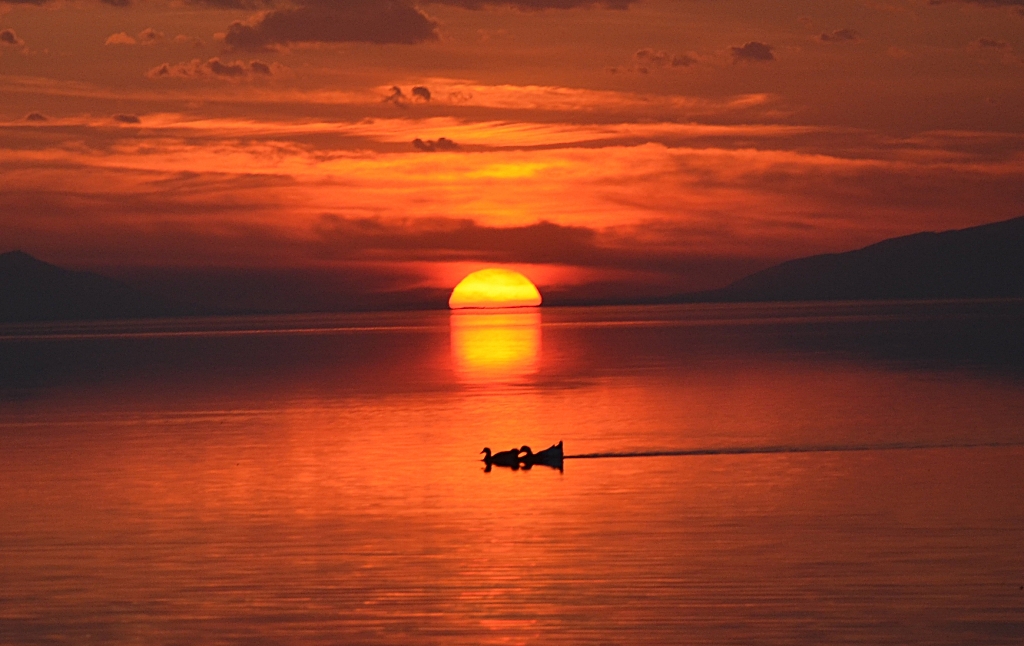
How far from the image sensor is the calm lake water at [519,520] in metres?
22.0

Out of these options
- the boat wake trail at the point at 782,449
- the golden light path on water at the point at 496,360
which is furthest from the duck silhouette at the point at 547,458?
the golden light path on water at the point at 496,360

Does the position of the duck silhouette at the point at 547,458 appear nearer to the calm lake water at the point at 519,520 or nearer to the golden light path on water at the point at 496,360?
the calm lake water at the point at 519,520

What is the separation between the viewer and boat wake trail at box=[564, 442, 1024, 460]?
42.8 m

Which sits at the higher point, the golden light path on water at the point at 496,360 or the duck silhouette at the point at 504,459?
the golden light path on water at the point at 496,360

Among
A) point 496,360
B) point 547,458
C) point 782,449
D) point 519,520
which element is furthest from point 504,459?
point 496,360

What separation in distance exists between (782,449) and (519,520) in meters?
14.7

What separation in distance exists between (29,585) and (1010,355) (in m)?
85.0

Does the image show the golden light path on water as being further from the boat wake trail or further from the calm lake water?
the boat wake trail

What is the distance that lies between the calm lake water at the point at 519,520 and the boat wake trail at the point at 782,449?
25cm

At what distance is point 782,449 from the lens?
43750 mm

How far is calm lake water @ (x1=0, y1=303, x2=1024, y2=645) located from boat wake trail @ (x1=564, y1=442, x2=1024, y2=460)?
0.25 metres

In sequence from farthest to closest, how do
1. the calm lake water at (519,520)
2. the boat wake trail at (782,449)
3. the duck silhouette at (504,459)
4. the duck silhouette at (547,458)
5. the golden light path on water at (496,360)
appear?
the golden light path on water at (496,360)
the boat wake trail at (782,449)
the duck silhouette at (547,458)
the duck silhouette at (504,459)
the calm lake water at (519,520)

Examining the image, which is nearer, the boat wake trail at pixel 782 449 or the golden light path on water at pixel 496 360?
the boat wake trail at pixel 782 449

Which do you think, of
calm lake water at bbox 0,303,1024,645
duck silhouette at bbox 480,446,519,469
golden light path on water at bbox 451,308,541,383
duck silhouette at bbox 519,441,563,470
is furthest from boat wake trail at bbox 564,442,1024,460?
golden light path on water at bbox 451,308,541,383
